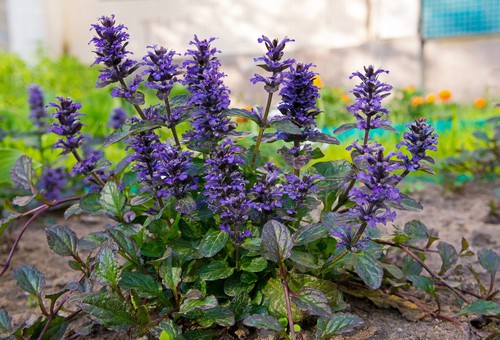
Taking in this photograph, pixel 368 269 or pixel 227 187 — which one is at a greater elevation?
pixel 227 187

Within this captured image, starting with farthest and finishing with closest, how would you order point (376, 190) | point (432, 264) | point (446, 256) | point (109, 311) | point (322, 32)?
point (322, 32)
point (432, 264)
point (446, 256)
point (109, 311)
point (376, 190)

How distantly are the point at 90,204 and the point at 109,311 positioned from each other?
0.32 meters

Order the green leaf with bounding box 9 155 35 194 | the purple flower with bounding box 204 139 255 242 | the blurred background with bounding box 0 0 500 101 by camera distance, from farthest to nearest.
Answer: the blurred background with bounding box 0 0 500 101 → the green leaf with bounding box 9 155 35 194 → the purple flower with bounding box 204 139 255 242

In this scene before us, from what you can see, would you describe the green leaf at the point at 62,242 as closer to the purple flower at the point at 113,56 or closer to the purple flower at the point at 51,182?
the purple flower at the point at 113,56

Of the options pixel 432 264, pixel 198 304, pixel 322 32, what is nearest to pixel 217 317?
pixel 198 304

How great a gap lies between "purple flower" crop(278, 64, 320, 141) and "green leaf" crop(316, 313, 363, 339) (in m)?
0.44

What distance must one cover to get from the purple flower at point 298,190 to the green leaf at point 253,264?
0.45 ft

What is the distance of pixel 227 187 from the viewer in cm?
129

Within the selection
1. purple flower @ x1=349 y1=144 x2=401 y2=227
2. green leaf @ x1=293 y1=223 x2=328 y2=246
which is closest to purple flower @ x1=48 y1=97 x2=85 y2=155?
green leaf @ x1=293 y1=223 x2=328 y2=246

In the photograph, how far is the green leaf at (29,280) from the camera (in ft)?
4.84

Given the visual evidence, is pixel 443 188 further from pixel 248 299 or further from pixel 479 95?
pixel 479 95

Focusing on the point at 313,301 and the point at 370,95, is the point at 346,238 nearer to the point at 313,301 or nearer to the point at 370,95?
the point at 313,301

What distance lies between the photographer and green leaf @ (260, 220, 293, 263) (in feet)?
4.25

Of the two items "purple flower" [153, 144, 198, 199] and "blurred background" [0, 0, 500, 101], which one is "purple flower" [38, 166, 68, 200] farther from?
"blurred background" [0, 0, 500, 101]
